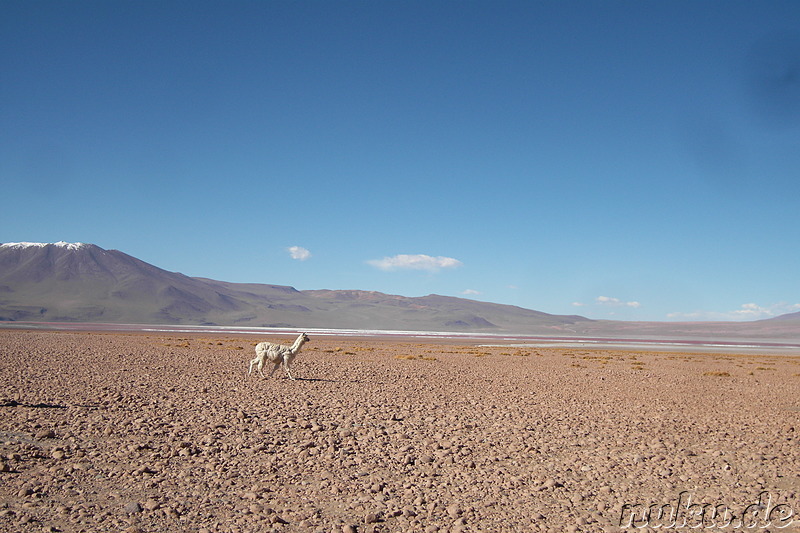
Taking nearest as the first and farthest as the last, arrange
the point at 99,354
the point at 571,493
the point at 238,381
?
the point at 571,493 < the point at 238,381 < the point at 99,354

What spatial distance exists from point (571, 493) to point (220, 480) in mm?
3997

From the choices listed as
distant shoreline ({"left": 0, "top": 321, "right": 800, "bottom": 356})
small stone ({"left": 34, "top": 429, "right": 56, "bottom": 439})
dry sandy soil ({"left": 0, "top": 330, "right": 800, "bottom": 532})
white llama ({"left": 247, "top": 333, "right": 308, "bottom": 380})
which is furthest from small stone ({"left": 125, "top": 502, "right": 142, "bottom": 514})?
distant shoreline ({"left": 0, "top": 321, "right": 800, "bottom": 356})

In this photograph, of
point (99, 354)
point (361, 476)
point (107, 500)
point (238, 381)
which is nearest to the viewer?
point (107, 500)

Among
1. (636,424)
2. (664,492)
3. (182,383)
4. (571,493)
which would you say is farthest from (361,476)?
(182,383)

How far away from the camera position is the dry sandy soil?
5.82 meters

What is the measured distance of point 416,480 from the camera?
7055 mm

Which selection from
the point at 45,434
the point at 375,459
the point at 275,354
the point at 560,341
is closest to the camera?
the point at 375,459

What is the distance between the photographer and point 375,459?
7.93 metres

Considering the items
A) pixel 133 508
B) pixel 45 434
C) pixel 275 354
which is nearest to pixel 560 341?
pixel 275 354

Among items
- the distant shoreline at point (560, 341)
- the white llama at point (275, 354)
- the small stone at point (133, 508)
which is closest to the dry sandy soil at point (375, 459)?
the small stone at point (133, 508)

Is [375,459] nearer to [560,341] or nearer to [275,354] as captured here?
[275,354]

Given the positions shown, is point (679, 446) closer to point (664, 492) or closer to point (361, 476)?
point (664, 492)

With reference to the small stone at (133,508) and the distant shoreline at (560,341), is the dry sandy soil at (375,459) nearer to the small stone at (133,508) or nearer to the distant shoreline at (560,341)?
the small stone at (133,508)

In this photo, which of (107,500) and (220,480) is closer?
(107,500)
